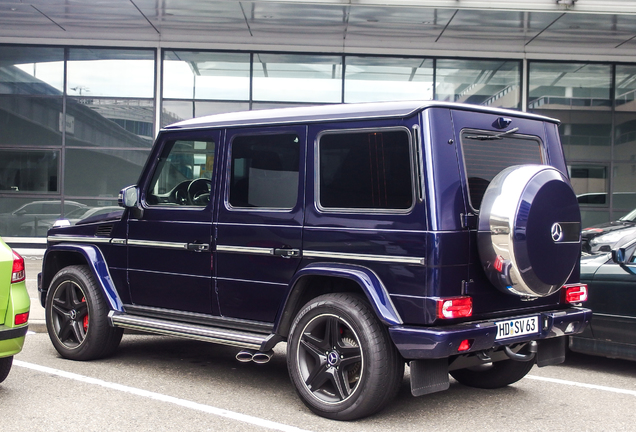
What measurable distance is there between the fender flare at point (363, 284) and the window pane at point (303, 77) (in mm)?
12257

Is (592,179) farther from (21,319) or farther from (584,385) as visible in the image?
(21,319)

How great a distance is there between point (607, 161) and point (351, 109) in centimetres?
1330

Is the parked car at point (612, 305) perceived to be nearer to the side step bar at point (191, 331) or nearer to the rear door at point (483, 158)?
the rear door at point (483, 158)

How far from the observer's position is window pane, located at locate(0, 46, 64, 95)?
16.7 m

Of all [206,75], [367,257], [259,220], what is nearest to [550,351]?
[367,257]

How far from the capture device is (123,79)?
16.8 metres

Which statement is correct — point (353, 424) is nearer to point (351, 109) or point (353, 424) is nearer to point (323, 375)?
point (323, 375)

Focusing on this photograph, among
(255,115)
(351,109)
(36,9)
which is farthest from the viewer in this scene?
(36,9)

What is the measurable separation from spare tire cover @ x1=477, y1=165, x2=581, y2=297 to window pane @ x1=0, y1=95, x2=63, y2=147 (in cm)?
1430

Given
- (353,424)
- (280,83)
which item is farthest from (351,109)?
(280,83)

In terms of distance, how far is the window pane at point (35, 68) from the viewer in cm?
1670

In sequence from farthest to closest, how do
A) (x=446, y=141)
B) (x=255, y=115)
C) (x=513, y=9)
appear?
(x=513, y=9) < (x=255, y=115) < (x=446, y=141)

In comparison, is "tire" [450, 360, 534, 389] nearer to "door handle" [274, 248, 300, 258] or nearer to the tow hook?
the tow hook

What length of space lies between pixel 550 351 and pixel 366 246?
165 cm
